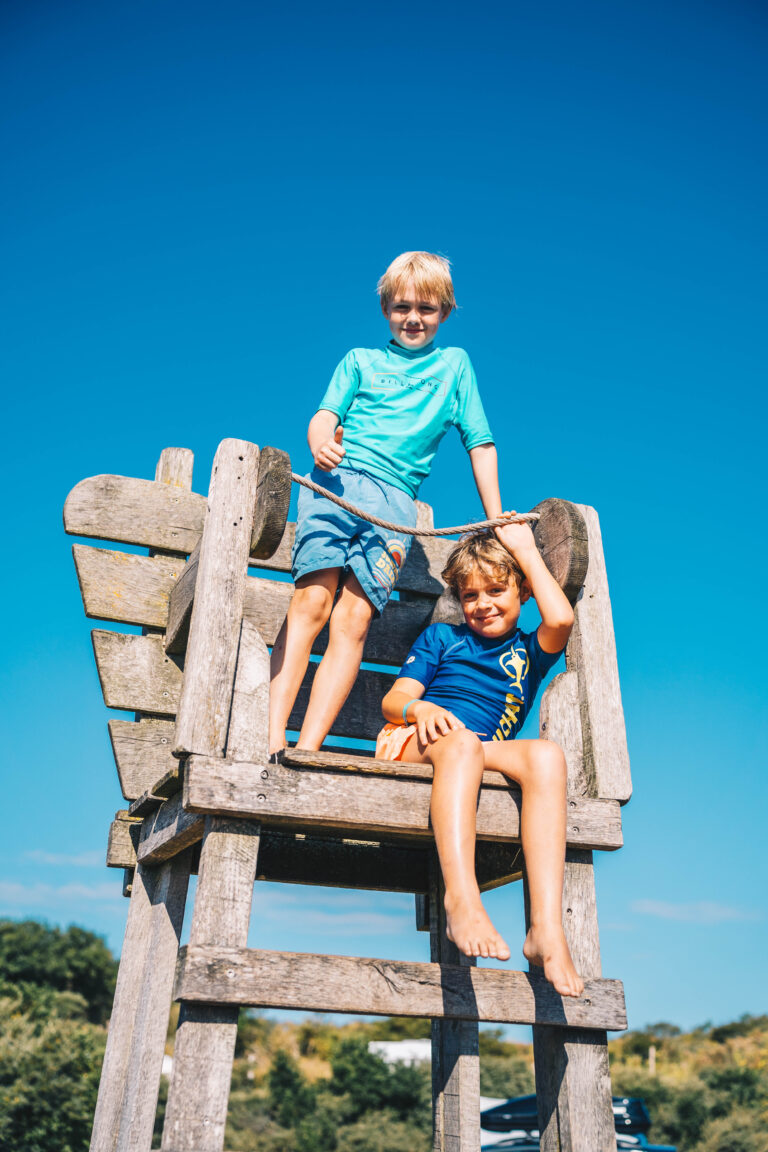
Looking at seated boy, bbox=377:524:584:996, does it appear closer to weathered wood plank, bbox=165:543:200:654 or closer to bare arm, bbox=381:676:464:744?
bare arm, bbox=381:676:464:744

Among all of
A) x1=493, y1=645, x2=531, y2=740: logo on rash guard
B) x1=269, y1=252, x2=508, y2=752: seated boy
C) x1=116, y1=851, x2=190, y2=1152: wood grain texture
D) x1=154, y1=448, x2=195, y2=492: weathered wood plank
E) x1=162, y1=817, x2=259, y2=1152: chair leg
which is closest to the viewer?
x1=162, y1=817, x2=259, y2=1152: chair leg

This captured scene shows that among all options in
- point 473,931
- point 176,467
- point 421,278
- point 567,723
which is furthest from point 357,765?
point 176,467

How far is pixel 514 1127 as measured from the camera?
15.2m

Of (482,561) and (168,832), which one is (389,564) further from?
(168,832)

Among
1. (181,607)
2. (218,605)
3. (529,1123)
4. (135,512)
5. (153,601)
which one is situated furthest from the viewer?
(529,1123)

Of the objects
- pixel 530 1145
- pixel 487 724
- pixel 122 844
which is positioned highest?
pixel 487 724

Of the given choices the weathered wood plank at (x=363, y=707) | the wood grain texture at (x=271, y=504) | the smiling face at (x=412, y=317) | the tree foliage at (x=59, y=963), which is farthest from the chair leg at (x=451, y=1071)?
the tree foliage at (x=59, y=963)

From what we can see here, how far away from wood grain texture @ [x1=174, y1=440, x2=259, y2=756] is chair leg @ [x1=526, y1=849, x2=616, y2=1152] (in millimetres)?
1294

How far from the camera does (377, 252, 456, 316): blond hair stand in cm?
430

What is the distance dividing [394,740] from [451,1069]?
1746 millimetres

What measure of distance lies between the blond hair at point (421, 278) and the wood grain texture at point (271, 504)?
1.35 m

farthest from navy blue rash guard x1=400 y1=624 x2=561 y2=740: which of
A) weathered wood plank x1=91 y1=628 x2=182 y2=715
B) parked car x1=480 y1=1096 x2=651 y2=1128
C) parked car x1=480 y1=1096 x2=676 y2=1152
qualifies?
parked car x1=480 y1=1096 x2=676 y2=1152

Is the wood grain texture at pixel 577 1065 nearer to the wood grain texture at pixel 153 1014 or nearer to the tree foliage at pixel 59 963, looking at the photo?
the wood grain texture at pixel 153 1014

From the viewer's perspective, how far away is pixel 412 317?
4.34m
